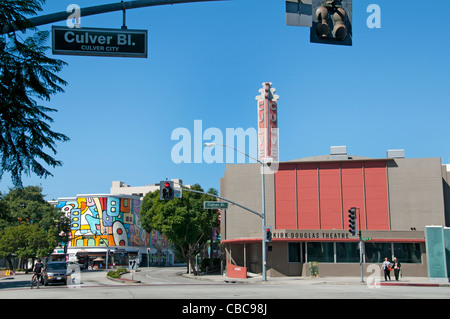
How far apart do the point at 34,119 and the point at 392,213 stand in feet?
139

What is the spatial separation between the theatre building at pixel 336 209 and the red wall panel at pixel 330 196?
0.10 meters

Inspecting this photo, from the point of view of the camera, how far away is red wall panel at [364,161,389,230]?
4675cm

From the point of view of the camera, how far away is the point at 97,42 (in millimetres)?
9266

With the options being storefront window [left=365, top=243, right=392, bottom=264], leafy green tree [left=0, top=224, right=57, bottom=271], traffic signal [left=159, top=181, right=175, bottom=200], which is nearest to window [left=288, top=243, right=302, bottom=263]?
storefront window [left=365, top=243, right=392, bottom=264]

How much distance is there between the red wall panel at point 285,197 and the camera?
48.8 metres

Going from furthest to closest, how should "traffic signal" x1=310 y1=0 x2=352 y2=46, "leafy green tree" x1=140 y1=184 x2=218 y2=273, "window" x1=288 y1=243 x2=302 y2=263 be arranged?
"leafy green tree" x1=140 y1=184 x2=218 y2=273
"window" x1=288 y1=243 x2=302 y2=263
"traffic signal" x1=310 y1=0 x2=352 y2=46

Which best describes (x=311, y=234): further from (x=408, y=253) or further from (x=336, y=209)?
(x=408, y=253)

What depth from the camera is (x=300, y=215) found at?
1913 inches

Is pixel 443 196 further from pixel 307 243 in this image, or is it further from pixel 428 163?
pixel 307 243

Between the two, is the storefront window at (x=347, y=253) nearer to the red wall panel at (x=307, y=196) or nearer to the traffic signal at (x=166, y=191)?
the red wall panel at (x=307, y=196)

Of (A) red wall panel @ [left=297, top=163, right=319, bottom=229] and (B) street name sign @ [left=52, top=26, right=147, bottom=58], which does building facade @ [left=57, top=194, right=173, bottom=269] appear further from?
(B) street name sign @ [left=52, top=26, right=147, bottom=58]

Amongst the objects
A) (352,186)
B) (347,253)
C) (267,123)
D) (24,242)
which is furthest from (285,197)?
(24,242)

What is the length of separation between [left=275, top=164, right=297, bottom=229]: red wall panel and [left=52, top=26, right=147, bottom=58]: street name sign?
4042cm

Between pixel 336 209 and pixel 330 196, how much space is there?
1.40 metres
